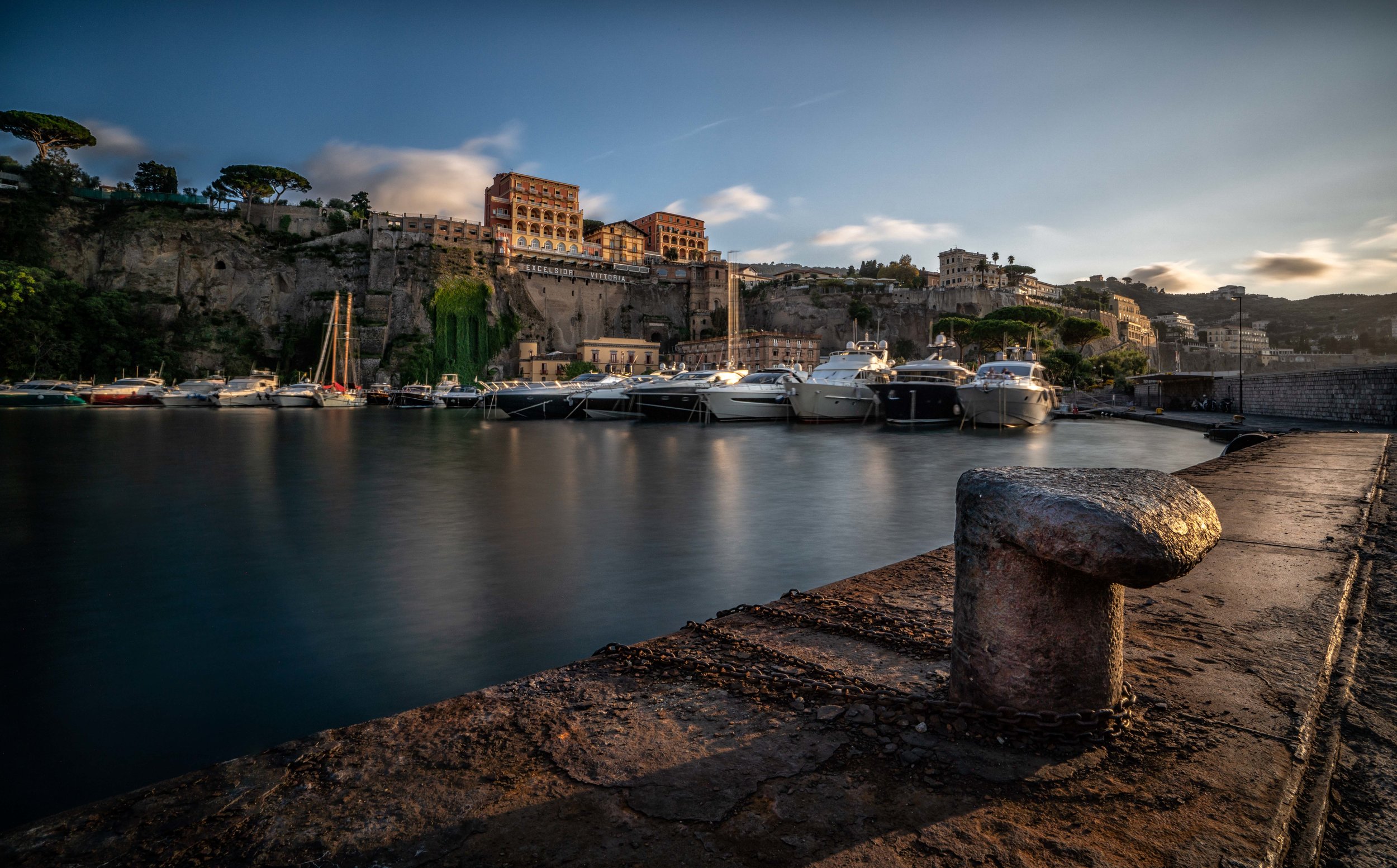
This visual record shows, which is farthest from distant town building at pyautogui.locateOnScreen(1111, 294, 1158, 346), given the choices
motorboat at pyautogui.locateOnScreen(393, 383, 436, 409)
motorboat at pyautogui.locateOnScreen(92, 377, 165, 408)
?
motorboat at pyautogui.locateOnScreen(92, 377, 165, 408)

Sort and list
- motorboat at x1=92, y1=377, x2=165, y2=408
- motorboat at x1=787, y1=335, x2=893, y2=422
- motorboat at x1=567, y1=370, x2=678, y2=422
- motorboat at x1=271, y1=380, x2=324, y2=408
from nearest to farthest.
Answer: motorboat at x1=787, y1=335, x2=893, y2=422
motorboat at x1=567, y1=370, x2=678, y2=422
motorboat at x1=92, y1=377, x2=165, y2=408
motorboat at x1=271, y1=380, x2=324, y2=408

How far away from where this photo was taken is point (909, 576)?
4.16m

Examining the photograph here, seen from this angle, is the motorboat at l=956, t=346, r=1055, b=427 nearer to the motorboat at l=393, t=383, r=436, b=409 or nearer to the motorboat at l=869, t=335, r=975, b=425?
the motorboat at l=869, t=335, r=975, b=425

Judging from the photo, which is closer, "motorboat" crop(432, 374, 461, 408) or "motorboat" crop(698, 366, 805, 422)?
"motorboat" crop(698, 366, 805, 422)

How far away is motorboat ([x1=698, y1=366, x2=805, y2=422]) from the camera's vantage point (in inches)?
1155

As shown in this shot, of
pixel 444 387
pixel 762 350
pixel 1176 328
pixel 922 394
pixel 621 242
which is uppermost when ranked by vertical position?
pixel 621 242

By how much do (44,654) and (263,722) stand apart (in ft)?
7.29

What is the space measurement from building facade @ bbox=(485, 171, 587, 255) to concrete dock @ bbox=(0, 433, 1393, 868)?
82495mm

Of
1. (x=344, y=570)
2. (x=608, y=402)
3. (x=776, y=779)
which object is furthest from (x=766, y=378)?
(x=776, y=779)

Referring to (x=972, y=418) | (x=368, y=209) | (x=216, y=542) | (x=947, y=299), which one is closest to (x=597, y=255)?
(x=368, y=209)

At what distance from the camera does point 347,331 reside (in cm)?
5712

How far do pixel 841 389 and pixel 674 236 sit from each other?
7452 centimetres

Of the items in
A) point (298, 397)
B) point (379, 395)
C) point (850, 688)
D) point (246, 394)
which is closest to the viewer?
point (850, 688)

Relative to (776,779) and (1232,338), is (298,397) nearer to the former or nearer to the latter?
(776,779)
